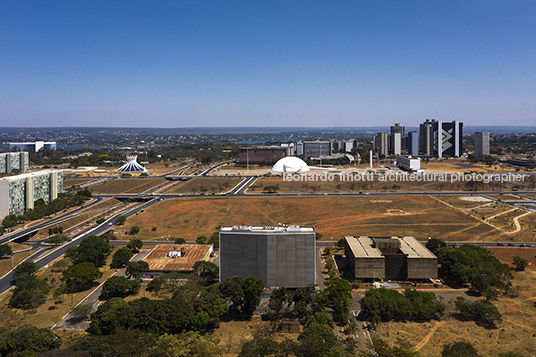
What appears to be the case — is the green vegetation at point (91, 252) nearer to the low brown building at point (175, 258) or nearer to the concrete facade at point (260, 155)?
the low brown building at point (175, 258)

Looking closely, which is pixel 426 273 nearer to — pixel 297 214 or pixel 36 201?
pixel 297 214

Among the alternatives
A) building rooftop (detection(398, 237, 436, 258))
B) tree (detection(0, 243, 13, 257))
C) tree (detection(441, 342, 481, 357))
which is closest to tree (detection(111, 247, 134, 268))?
tree (detection(0, 243, 13, 257))

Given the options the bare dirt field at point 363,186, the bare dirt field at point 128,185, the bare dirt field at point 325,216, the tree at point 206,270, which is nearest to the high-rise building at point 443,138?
the bare dirt field at point 363,186

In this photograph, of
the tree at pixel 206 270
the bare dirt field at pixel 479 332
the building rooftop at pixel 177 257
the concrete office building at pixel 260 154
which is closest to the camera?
the bare dirt field at pixel 479 332

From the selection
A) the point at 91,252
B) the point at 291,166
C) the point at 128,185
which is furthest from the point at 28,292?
the point at 291,166

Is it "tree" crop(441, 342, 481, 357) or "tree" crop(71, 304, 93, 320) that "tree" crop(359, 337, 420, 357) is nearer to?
"tree" crop(441, 342, 481, 357)
